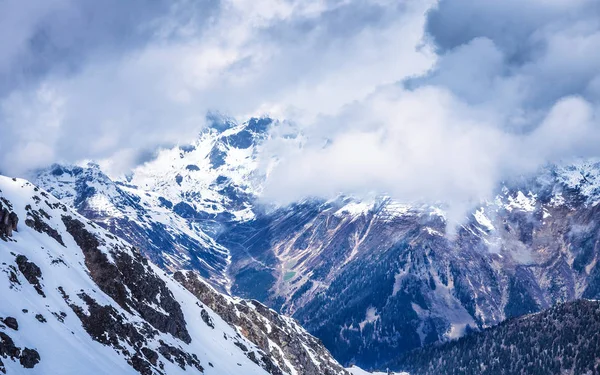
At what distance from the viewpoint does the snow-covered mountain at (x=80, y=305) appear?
115688 millimetres

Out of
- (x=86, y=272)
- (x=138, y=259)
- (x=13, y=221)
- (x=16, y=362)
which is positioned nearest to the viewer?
(x=16, y=362)

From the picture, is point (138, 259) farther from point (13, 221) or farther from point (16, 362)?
point (16, 362)

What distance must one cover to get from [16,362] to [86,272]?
55.9 m

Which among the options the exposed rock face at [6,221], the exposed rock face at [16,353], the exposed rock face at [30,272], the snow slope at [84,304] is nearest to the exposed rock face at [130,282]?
the snow slope at [84,304]

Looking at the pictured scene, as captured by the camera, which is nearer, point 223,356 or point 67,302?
point 67,302

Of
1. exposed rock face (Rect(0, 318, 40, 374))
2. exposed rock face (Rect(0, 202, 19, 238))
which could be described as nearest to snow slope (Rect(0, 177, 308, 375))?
exposed rock face (Rect(0, 318, 40, 374))

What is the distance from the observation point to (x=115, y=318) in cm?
14588

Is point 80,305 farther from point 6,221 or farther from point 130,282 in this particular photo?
point 130,282

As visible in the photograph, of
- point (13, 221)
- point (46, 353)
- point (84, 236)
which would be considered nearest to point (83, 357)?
point (46, 353)

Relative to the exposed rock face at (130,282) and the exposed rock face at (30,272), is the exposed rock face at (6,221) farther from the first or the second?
the exposed rock face at (130,282)

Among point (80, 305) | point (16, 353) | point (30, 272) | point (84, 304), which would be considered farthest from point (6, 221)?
point (16, 353)

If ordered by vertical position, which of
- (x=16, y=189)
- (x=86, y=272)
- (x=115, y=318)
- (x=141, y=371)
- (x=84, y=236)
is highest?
(x=16, y=189)

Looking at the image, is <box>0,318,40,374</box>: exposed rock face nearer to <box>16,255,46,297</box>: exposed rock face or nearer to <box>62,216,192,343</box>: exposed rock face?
<box>16,255,46,297</box>: exposed rock face

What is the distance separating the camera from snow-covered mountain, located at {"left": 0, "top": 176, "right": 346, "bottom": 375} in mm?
115688
